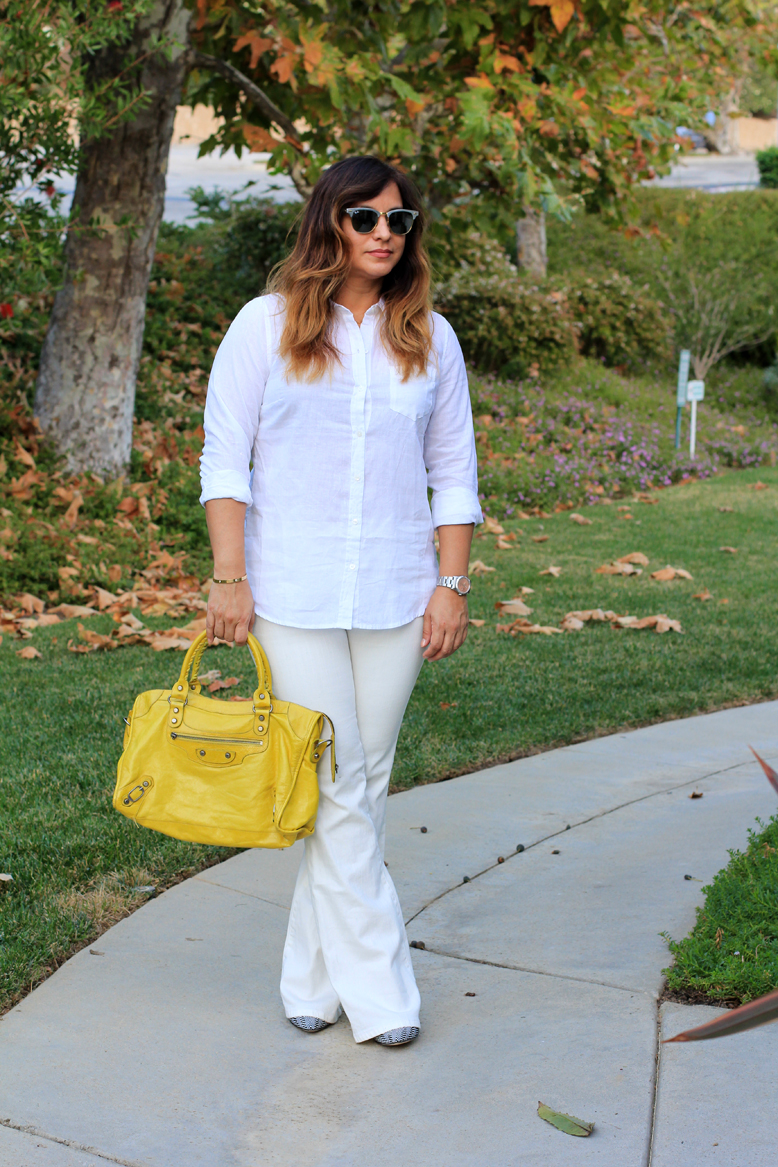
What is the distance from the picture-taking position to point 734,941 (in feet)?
9.93

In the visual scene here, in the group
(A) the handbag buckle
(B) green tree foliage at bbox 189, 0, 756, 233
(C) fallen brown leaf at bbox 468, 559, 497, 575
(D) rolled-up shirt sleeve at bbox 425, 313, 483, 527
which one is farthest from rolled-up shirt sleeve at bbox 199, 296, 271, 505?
(B) green tree foliage at bbox 189, 0, 756, 233

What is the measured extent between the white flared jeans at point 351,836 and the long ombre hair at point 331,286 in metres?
0.63

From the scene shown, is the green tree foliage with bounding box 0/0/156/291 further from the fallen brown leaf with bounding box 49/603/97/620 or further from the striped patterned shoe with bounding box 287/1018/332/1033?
the striped patterned shoe with bounding box 287/1018/332/1033

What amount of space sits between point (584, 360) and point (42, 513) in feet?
34.0

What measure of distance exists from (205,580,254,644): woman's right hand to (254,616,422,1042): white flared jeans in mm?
67

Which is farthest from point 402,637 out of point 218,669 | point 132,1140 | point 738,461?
point 738,461

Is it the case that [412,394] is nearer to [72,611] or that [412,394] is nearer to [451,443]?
[451,443]

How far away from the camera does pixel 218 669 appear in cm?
599

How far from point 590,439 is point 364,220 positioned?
11.5 meters

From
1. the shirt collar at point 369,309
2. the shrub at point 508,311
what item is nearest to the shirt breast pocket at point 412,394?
the shirt collar at point 369,309

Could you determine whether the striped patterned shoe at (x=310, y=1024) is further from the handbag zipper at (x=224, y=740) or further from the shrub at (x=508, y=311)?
the shrub at (x=508, y=311)

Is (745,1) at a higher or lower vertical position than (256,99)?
higher

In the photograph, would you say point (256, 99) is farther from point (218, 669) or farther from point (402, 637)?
point (402, 637)

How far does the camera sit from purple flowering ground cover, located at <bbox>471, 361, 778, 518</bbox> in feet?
40.5
